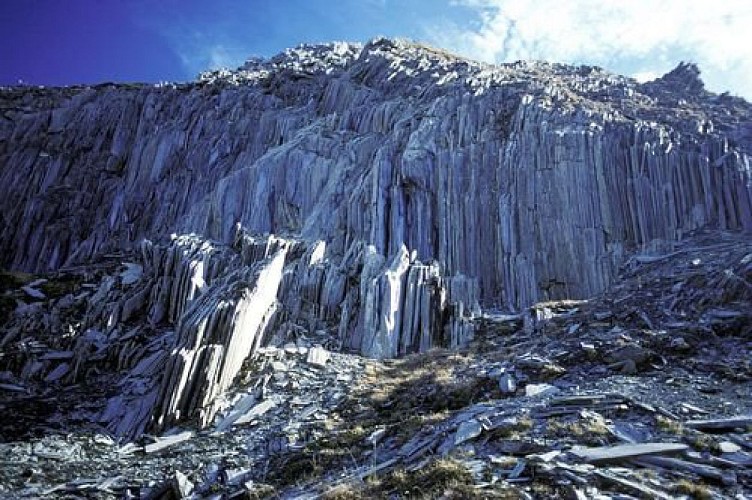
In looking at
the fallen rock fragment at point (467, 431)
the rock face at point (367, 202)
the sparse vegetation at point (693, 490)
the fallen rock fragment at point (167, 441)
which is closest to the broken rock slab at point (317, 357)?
the rock face at point (367, 202)

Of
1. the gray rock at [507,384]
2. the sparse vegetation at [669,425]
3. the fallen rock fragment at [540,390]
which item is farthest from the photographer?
the gray rock at [507,384]

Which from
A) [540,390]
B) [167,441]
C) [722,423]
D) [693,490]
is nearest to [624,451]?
[693,490]

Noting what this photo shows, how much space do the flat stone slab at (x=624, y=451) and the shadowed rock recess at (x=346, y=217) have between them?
13420mm

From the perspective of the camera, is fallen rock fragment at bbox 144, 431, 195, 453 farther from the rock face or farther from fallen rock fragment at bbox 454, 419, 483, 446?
fallen rock fragment at bbox 454, 419, 483, 446

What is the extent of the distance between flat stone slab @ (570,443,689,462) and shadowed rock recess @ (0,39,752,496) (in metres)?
13.4

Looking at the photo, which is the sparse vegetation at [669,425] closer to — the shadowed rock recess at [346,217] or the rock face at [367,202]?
the shadowed rock recess at [346,217]

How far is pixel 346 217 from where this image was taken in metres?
37.8

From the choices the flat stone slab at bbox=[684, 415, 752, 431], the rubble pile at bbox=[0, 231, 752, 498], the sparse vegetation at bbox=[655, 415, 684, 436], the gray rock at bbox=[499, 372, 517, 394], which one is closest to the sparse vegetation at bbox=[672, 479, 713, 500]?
the rubble pile at bbox=[0, 231, 752, 498]

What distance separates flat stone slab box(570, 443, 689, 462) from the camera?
10375 millimetres

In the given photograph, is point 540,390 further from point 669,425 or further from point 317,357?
point 317,357

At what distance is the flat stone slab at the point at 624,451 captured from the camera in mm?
10375

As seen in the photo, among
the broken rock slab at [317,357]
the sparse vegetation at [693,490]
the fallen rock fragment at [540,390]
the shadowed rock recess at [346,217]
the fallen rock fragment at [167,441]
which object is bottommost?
the fallen rock fragment at [167,441]

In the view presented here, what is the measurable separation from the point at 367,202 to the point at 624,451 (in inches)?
1136

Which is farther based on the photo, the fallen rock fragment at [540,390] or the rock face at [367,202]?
the rock face at [367,202]
